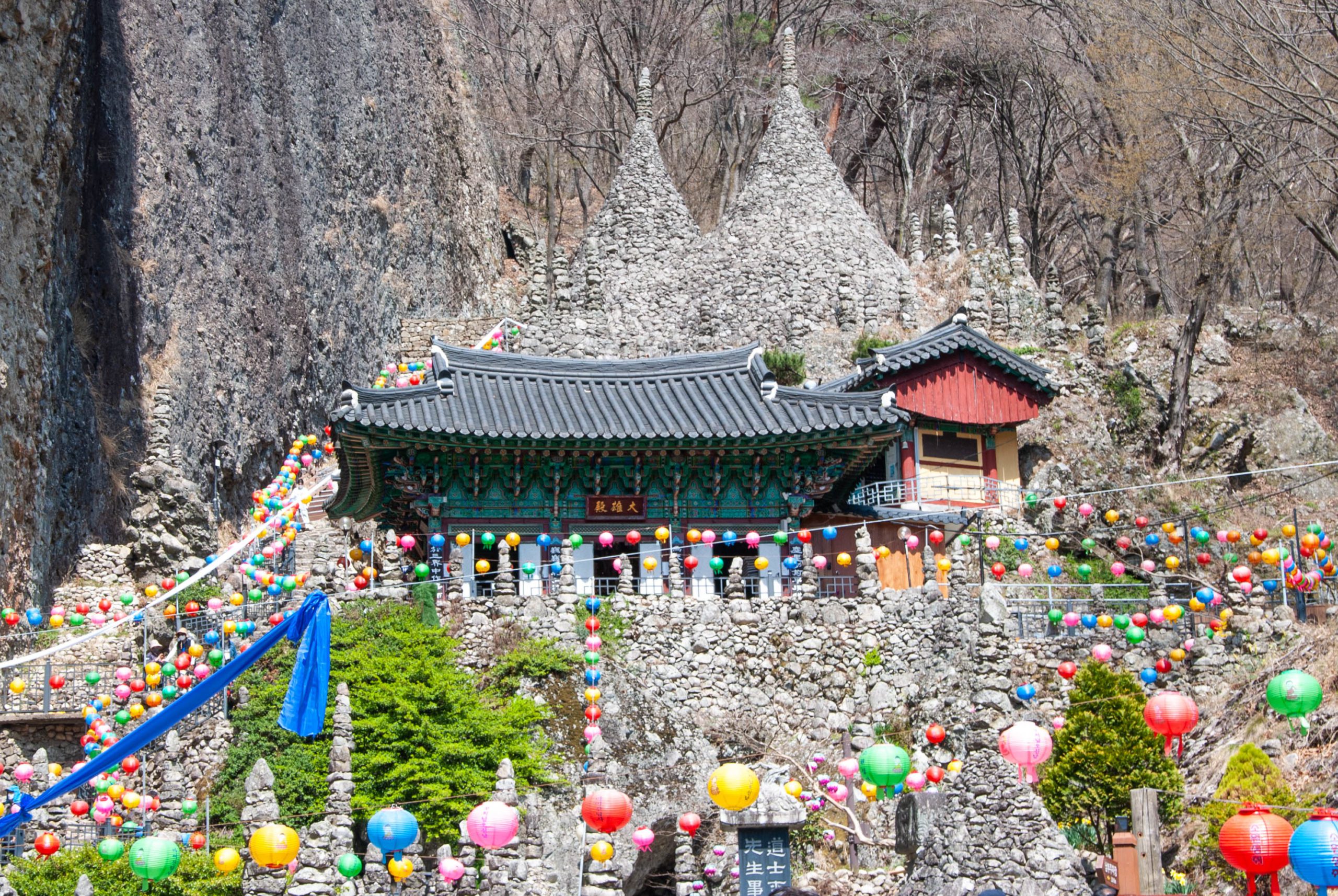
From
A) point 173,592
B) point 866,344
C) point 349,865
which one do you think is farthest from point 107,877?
point 866,344

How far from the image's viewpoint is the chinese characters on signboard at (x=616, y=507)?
25531 mm

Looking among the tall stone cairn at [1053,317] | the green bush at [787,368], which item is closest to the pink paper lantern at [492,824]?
the green bush at [787,368]

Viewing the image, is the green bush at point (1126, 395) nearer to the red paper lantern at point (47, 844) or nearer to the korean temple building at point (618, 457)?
the korean temple building at point (618, 457)

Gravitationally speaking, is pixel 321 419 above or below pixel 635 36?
below

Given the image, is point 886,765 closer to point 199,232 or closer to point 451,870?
point 451,870

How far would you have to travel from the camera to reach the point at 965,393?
101 ft

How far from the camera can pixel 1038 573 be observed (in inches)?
1133

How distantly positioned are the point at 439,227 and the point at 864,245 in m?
16.2

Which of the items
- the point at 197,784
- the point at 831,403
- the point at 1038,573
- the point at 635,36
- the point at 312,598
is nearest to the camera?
the point at 312,598

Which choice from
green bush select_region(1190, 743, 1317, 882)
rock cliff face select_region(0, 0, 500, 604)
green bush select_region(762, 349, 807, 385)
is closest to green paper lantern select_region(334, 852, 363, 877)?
green bush select_region(1190, 743, 1317, 882)

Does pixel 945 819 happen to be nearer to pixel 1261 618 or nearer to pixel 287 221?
pixel 1261 618

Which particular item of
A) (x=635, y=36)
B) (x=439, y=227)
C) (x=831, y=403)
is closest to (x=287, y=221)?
(x=439, y=227)

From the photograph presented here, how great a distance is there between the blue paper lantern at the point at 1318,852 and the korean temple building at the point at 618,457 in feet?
33.9

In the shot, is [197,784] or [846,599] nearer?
[197,784]
